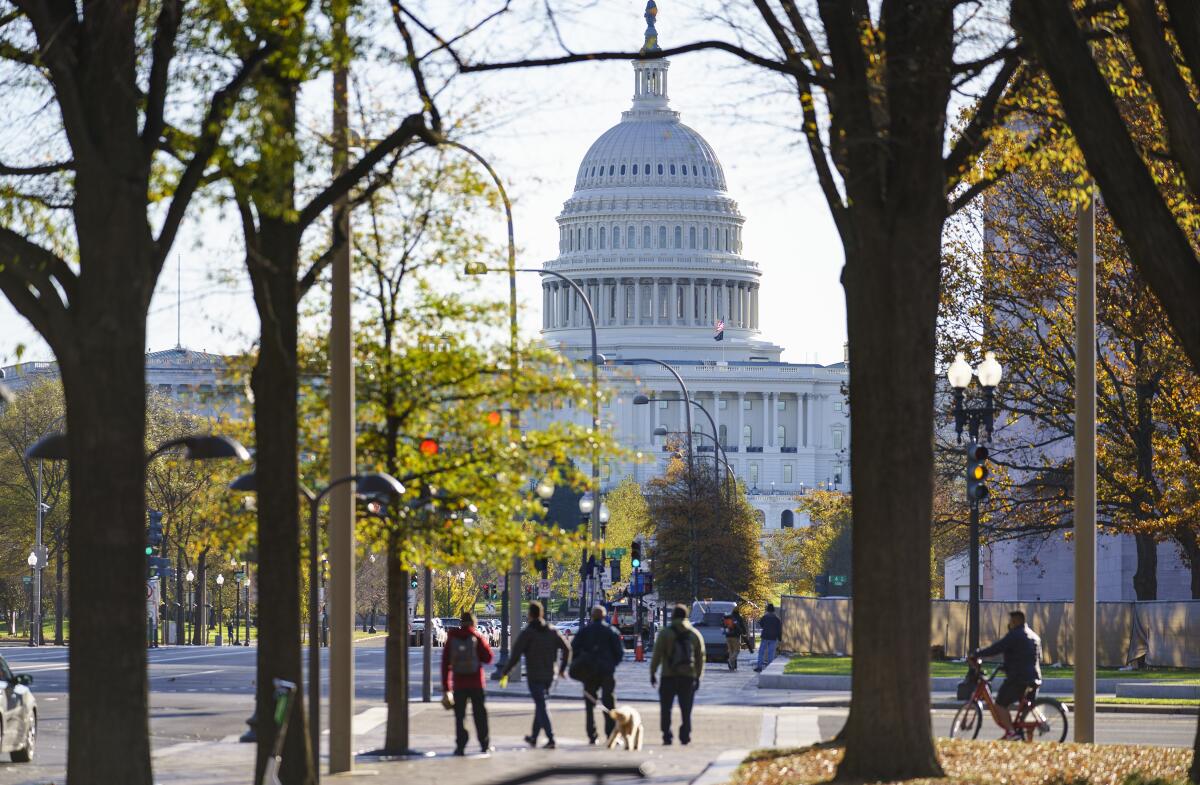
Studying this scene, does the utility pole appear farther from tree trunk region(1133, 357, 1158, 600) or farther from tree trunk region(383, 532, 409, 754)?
tree trunk region(1133, 357, 1158, 600)

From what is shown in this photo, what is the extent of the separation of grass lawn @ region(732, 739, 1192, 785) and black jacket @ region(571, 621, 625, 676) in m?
5.17

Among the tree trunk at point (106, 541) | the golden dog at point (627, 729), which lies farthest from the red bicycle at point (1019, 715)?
the tree trunk at point (106, 541)

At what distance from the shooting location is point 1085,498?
22.8 m

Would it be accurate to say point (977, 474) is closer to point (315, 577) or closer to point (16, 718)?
point (315, 577)

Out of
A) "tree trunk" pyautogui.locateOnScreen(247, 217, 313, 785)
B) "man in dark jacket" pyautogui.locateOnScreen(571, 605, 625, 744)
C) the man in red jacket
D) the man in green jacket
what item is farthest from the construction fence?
"tree trunk" pyautogui.locateOnScreen(247, 217, 313, 785)

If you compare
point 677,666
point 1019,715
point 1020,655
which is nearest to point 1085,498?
point 1020,655

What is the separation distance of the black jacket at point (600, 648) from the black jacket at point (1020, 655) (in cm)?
439

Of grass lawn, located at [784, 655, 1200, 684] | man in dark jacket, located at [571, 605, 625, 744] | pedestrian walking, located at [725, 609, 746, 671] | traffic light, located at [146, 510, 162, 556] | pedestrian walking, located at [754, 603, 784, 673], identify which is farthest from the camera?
traffic light, located at [146, 510, 162, 556]

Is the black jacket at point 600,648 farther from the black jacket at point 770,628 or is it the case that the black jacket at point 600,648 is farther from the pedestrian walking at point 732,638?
the pedestrian walking at point 732,638

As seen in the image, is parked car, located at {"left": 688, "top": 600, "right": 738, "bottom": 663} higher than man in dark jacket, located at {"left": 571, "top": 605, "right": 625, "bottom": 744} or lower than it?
lower

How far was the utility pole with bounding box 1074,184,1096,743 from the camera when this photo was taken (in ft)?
73.8

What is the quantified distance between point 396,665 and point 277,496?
7.11 m

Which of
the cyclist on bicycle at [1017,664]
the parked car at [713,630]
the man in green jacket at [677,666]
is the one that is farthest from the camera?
the parked car at [713,630]

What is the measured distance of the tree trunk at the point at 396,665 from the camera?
2303 centimetres
